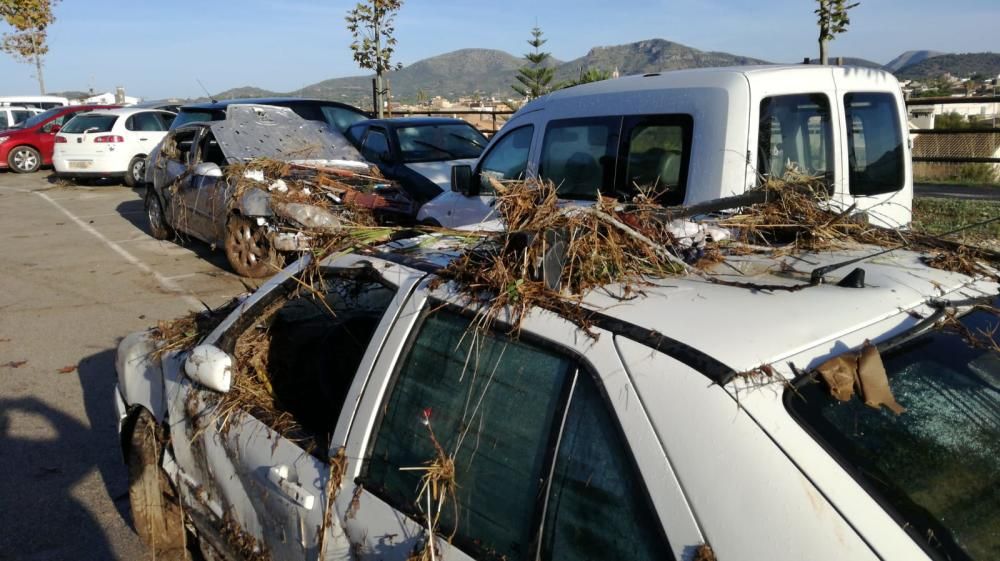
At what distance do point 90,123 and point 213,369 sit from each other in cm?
1880

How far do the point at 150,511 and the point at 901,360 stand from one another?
10.6ft

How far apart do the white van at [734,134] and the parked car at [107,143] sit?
15915mm

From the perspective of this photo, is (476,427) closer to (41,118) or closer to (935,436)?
(935,436)

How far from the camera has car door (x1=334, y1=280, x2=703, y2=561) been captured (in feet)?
5.78

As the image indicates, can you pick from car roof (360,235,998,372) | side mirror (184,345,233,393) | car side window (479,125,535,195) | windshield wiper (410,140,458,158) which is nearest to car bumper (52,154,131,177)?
windshield wiper (410,140,458,158)

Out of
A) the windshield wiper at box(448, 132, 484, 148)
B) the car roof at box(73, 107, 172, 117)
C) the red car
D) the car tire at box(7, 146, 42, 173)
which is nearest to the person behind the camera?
the windshield wiper at box(448, 132, 484, 148)

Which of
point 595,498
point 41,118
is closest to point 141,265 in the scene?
point 595,498

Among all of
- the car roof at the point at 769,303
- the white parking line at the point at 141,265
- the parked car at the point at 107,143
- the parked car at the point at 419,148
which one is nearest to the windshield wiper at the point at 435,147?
the parked car at the point at 419,148

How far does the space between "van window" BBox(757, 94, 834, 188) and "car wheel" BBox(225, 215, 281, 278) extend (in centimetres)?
579

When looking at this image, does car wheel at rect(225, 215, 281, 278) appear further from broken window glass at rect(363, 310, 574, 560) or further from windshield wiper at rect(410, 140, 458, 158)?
broken window glass at rect(363, 310, 574, 560)

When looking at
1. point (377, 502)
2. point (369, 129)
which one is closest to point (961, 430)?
point (377, 502)

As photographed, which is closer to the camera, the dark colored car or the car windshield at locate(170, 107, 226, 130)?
the car windshield at locate(170, 107, 226, 130)

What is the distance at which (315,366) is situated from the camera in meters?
3.38

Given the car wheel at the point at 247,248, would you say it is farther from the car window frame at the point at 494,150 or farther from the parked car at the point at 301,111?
the parked car at the point at 301,111
